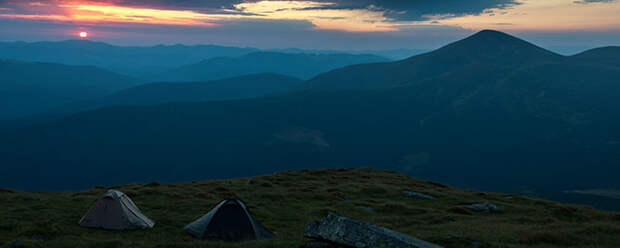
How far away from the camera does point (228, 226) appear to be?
2652cm

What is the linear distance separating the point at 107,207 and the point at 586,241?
1234 inches

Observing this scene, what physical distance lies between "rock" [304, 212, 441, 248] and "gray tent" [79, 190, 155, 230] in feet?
55.6

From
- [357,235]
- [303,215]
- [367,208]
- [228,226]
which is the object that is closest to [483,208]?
[367,208]

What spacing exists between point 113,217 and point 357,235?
20713mm

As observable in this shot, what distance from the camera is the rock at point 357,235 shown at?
13812 mm

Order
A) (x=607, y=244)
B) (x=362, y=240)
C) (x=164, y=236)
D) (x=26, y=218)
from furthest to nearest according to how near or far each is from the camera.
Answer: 1. (x=26, y=218)
2. (x=164, y=236)
3. (x=607, y=244)
4. (x=362, y=240)

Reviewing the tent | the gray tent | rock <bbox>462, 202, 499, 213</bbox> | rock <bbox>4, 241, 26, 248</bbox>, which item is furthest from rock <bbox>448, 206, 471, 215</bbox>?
rock <bbox>4, 241, 26, 248</bbox>

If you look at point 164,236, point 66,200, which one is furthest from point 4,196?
point 164,236

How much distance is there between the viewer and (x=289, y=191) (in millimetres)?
48781

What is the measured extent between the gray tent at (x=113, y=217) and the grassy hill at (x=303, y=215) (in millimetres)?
847

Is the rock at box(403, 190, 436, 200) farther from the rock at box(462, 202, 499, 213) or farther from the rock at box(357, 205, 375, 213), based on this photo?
the rock at box(357, 205, 375, 213)

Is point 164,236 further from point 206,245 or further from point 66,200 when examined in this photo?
point 66,200

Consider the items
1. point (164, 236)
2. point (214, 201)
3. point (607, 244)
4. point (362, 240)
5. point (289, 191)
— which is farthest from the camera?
point (289, 191)

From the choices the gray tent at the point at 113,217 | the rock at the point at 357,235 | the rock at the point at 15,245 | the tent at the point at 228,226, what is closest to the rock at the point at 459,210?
the tent at the point at 228,226
